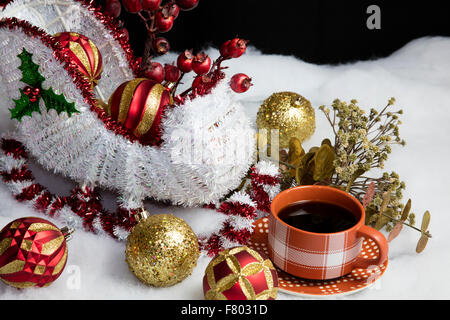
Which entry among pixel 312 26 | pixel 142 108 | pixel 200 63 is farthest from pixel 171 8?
pixel 312 26

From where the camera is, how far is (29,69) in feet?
2.70

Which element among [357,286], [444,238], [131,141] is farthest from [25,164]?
[444,238]

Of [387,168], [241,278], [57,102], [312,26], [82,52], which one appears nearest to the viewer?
[241,278]

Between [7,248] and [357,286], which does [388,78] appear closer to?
[357,286]

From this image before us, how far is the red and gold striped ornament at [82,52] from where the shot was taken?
0.90 m

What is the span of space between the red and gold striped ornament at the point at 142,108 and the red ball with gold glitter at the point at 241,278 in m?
0.23

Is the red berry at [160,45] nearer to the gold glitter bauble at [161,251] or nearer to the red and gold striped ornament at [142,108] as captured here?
the red and gold striped ornament at [142,108]

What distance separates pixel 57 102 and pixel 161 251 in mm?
271

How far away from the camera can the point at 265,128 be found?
3.44 ft

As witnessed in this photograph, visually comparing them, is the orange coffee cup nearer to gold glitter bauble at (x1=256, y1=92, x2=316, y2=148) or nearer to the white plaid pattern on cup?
the white plaid pattern on cup

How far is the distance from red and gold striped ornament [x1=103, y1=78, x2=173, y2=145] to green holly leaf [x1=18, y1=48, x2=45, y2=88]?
0.11 meters

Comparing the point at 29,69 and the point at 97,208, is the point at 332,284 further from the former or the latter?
the point at 29,69

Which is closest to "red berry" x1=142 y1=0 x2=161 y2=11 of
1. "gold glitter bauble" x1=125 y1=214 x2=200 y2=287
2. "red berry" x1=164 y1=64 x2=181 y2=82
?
"red berry" x1=164 y1=64 x2=181 y2=82

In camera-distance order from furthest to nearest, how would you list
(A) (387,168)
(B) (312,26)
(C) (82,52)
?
(B) (312,26) < (A) (387,168) < (C) (82,52)
